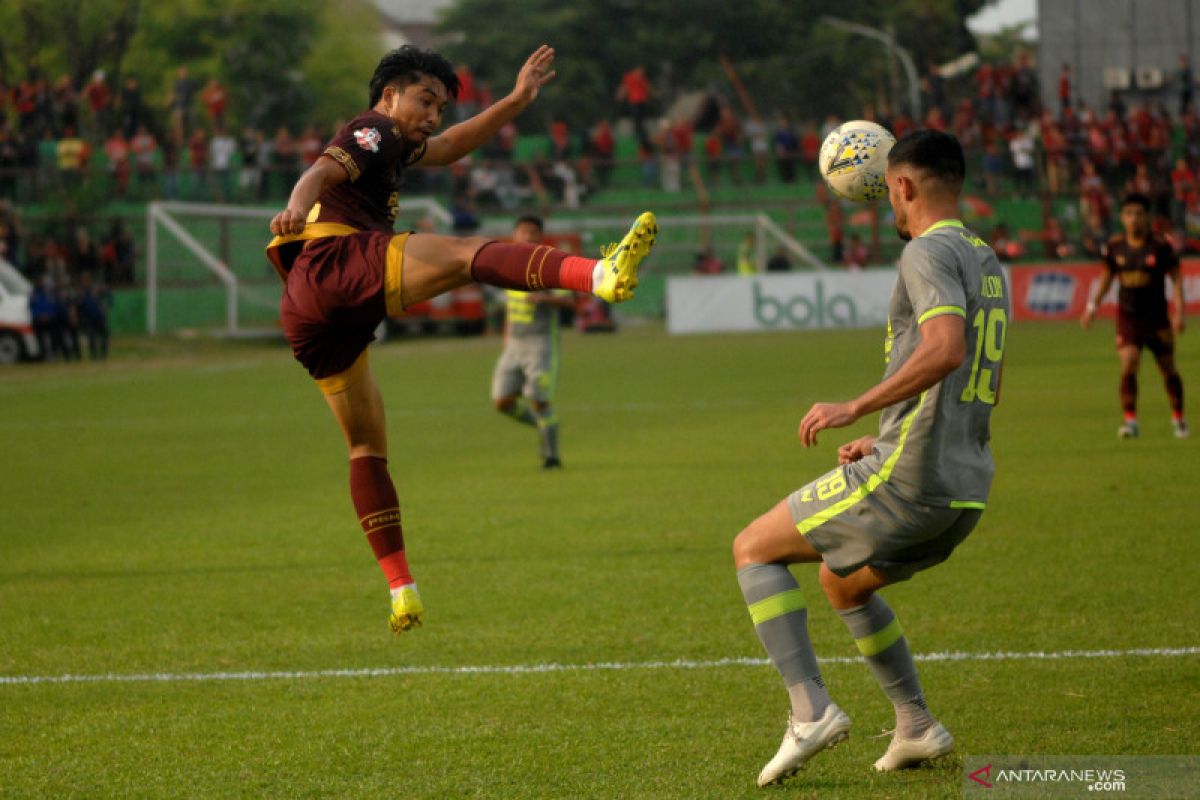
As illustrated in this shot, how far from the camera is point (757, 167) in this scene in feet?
142

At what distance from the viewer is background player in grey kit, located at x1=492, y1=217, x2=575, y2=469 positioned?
49.2ft

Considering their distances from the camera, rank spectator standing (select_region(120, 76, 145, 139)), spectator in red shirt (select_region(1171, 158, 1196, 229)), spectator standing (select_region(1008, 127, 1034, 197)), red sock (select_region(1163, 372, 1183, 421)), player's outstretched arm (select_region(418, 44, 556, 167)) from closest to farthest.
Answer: player's outstretched arm (select_region(418, 44, 556, 167)) < red sock (select_region(1163, 372, 1183, 421)) < spectator in red shirt (select_region(1171, 158, 1196, 229)) < spectator standing (select_region(1008, 127, 1034, 197)) < spectator standing (select_region(120, 76, 145, 139))

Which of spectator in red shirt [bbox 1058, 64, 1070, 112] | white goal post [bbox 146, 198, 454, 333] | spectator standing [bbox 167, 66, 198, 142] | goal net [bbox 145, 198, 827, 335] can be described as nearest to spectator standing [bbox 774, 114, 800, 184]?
goal net [bbox 145, 198, 827, 335]

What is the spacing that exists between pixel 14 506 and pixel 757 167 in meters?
32.0

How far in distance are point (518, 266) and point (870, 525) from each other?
5.14ft

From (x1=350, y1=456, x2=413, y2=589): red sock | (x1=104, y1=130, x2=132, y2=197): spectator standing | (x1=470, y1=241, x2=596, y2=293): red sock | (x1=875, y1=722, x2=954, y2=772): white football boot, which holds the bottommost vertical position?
(x1=875, y1=722, x2=954, y2=772): white football boot

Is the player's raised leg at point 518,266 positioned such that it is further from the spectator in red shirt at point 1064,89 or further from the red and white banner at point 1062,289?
the spectator in red shirt at point 1064,89

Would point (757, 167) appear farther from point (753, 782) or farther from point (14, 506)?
point (753, 782)

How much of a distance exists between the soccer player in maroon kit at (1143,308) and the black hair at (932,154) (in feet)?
36.0

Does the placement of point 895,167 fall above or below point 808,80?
below

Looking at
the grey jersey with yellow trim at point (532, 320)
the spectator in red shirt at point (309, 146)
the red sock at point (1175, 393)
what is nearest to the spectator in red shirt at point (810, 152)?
the spectator in red shirt at point (309, 146)

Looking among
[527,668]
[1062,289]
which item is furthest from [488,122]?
[1062,289]

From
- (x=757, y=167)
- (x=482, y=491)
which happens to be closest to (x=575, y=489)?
(x=482, y=491)

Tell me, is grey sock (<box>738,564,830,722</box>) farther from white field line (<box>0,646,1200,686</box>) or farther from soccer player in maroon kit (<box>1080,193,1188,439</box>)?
soccer player in maroon kit (<box>1080,193,1188,439</box>)
